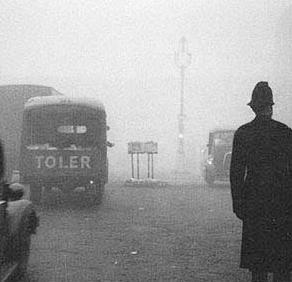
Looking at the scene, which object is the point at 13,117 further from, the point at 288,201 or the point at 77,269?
the point at 288,201

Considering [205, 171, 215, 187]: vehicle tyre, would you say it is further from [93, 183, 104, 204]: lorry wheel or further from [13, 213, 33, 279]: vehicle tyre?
[13, 213, 33, 279]: vehicle tyre

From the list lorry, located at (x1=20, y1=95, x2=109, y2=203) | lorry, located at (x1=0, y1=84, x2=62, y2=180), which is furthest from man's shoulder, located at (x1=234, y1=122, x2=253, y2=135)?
lorry, located at (x1=0, y1=84, x2=62, y2=180)

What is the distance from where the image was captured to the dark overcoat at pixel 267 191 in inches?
199

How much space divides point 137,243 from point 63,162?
5757 mm

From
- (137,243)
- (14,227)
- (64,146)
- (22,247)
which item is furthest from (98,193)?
(14,227)

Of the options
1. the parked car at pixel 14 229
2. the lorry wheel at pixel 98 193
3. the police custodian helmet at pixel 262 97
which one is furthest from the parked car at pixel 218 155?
the police custodian helmet at pixel 262 97

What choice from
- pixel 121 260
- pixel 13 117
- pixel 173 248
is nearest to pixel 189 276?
pixel 121 260

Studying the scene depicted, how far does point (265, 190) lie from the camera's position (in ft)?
16.7

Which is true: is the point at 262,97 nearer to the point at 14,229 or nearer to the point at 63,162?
the point at 14,229

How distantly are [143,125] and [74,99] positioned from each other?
59072 mm

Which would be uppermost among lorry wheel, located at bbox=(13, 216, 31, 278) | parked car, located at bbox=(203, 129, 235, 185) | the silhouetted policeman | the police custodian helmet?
the police custodian helmet

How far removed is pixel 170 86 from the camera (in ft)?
269

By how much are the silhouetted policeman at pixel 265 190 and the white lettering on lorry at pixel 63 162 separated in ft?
32.6

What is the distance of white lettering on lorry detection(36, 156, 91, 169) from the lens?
48.5 ft
